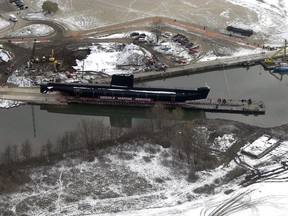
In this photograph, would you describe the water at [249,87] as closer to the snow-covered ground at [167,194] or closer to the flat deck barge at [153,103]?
the flat deck barge at [153,103]

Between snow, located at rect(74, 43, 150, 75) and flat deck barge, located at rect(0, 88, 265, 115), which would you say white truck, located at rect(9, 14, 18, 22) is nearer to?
snow, located at rect(74, 43, 150, 75)

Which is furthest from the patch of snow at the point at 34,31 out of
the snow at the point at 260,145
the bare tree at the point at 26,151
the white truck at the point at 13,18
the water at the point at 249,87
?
the snow at the point at 260,145

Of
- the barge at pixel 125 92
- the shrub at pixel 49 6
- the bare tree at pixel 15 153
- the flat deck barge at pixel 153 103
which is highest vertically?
the shrub at pixel 49 6

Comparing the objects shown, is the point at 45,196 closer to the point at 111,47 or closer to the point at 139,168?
the point at 139,168

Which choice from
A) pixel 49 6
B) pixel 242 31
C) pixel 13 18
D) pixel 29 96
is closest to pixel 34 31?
pixel 13 18

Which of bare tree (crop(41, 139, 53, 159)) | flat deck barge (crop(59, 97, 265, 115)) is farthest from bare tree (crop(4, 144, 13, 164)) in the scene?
flat deck barge (crop(59, 97, 265, 115))

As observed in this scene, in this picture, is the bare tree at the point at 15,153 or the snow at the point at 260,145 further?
the snow at the point at 260,145

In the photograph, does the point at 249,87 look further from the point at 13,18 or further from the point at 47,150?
the point at 13,18
